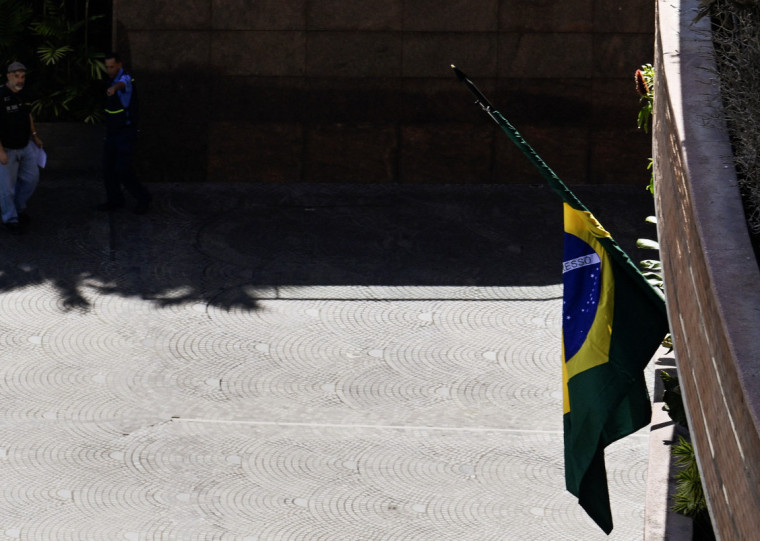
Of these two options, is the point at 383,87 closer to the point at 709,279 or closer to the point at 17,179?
the point at 17,179

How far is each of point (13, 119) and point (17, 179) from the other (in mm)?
691

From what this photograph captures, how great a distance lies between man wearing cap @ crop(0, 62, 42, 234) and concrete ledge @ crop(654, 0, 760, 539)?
6869 millimetres

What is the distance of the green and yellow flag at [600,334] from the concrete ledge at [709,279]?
0.71ft

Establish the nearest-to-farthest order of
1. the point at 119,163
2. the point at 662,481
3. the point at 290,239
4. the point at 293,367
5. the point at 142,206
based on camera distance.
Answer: the point at 662,481 → the point at 293,367 → the point at 290,239 → the point at 119,163 → the point at 142,206

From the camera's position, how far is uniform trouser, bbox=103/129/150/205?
12633 millimetres

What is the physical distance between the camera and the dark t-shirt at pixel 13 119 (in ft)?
39.1

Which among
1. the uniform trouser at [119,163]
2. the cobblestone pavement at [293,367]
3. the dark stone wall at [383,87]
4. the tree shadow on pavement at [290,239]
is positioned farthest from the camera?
the dark stone wall at [383,87]

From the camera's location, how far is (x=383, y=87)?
1377 centimetres

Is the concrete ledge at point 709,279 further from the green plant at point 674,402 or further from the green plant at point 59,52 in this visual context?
the green plant at point 59,52

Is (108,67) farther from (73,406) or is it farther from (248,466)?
(248,466)

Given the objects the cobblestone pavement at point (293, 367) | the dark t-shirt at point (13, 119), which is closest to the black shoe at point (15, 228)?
the cobblestone pavement at point (293, 367)

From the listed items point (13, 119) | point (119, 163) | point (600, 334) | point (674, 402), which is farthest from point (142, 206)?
point (600, 334)

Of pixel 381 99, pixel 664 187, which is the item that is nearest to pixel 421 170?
pixel 381 99

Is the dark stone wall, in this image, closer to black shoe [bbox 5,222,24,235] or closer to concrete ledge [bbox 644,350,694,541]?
black shoe [bbox 5,222,24,235]
